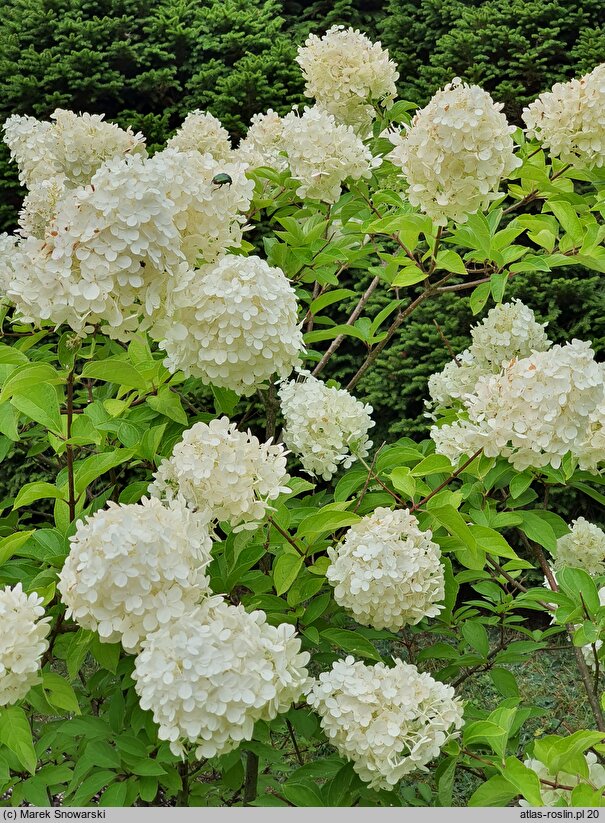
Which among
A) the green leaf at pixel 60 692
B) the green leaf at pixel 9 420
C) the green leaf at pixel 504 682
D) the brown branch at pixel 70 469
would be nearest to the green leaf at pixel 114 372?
the brown branch at pixel 70 469

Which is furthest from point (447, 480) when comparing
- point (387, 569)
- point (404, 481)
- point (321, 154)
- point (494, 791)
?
point (321, 154)

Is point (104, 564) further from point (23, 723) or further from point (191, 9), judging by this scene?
point (191, 9)

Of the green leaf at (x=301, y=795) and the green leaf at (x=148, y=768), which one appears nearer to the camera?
the green leaf at (x=148, y=768)

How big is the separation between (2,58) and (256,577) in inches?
201

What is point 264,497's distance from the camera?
5.32 ft

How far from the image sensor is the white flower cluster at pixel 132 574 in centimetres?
126

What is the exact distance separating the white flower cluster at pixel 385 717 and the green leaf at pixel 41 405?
75 cm

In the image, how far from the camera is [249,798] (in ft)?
6.42

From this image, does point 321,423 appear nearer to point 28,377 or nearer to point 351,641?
point 351,641

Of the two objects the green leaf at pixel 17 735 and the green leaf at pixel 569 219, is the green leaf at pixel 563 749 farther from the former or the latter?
the green leaf at pixel 569 219

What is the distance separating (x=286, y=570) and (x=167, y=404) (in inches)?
21.6

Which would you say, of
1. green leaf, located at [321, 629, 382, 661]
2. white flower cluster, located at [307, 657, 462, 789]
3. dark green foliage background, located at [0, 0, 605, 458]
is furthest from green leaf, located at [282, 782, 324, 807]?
dark green foliage background, located at [0, 0, 605, 458]

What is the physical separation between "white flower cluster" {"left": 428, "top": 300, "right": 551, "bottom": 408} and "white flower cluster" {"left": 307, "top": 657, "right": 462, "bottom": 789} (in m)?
1.00

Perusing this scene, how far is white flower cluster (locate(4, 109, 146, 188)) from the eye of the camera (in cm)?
247
